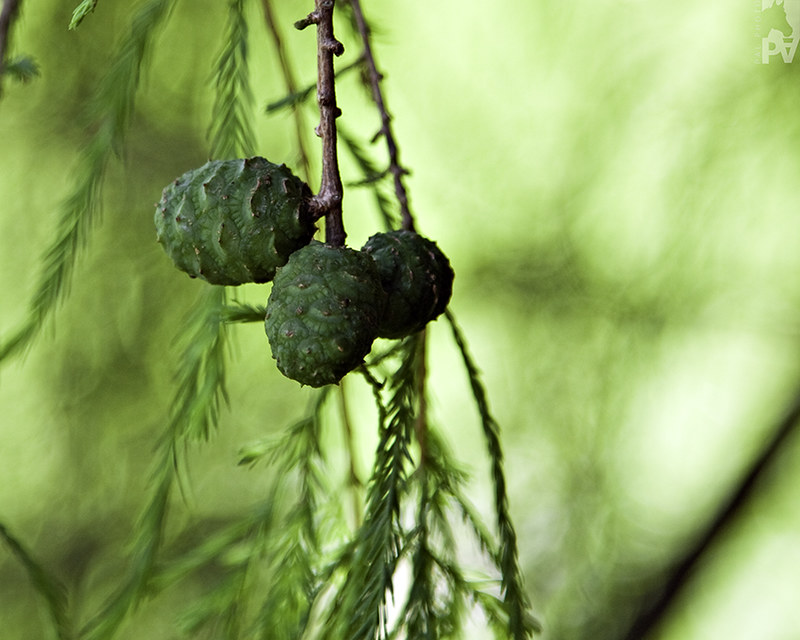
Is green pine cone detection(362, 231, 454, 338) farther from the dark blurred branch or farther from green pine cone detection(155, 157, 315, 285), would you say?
the dark blurred branch

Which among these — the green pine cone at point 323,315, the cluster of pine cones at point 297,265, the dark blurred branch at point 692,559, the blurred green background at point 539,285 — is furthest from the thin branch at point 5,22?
the dark blurred branch at point 692,559

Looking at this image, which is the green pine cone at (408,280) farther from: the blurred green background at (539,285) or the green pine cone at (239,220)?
the blurred green background at (539,285)

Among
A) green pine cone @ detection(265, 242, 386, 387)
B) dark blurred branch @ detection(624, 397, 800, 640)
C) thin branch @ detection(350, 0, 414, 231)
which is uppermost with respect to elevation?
thin branch @ detection(350, 0, 414, 231)

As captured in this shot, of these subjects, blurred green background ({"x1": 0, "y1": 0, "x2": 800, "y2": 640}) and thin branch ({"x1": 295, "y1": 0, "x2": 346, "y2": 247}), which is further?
blurred green background ({"x1": 0, "y1": 0, "x2": 800, "y2": 640})

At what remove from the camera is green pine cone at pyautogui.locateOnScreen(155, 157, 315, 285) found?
1.41 ft

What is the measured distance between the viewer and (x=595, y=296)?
1.06 meters

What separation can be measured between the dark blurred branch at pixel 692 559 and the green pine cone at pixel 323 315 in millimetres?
845

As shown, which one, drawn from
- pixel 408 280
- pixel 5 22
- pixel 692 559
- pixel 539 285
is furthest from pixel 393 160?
pixel 692 559

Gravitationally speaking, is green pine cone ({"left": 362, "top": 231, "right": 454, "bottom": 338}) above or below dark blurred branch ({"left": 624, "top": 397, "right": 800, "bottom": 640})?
above

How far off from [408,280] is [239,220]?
3.9 inches

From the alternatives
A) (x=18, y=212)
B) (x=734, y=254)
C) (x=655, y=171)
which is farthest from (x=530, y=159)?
(x=18, y=212)

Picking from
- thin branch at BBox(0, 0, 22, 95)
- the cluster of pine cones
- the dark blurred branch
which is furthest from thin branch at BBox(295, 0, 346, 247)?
the dark blurred branch

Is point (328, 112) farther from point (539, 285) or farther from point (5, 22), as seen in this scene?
point (539, 285)

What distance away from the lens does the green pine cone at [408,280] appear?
→ 0.45 meters
